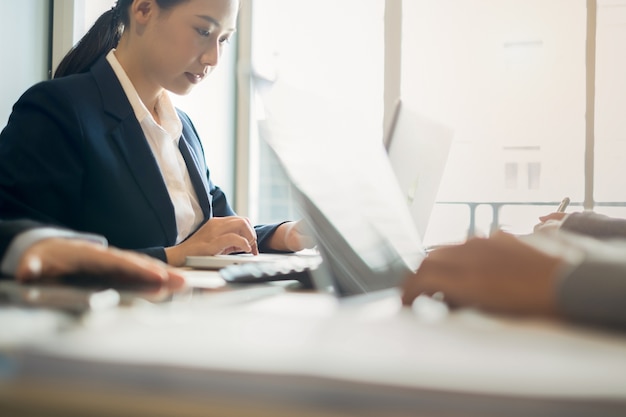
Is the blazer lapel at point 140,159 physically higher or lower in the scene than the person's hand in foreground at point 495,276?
higher

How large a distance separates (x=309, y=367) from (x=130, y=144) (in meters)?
1.12

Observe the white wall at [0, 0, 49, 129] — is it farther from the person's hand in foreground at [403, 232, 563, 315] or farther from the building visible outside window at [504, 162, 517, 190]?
the building visible outside window at [504, 162, 517, 190]

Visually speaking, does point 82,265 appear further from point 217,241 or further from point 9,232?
point 217,241

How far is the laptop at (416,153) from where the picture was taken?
1.08 m

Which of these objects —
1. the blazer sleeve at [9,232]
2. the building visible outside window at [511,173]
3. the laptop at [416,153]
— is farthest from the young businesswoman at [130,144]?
the building visible outside window at [511,173]

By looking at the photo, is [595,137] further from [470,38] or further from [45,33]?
[45,33]

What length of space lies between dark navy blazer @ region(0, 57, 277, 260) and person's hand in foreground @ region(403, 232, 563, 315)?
0.76m

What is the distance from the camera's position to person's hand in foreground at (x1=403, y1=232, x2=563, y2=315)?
395 millimetres

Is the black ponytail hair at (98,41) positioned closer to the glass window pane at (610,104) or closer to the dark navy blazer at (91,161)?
the dark navy blazer at (91,161)

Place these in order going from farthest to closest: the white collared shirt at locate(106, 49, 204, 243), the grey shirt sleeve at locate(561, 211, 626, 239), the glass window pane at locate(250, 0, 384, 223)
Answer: the glass window pane at locate(250, 0, 384, 223)
the white collared shirt at locate(106, 49, 204, 243)
the grey shirt sleeve at locate(561, 211, 626, 239)

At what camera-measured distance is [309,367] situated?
0.25 metres

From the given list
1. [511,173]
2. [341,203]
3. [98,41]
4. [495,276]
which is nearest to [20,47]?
[98,41]

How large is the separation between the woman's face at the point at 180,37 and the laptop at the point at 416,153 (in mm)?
618

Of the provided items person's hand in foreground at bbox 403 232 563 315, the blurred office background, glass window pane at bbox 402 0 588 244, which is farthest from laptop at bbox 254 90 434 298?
glass window pane at bbox 402 0 588 244
